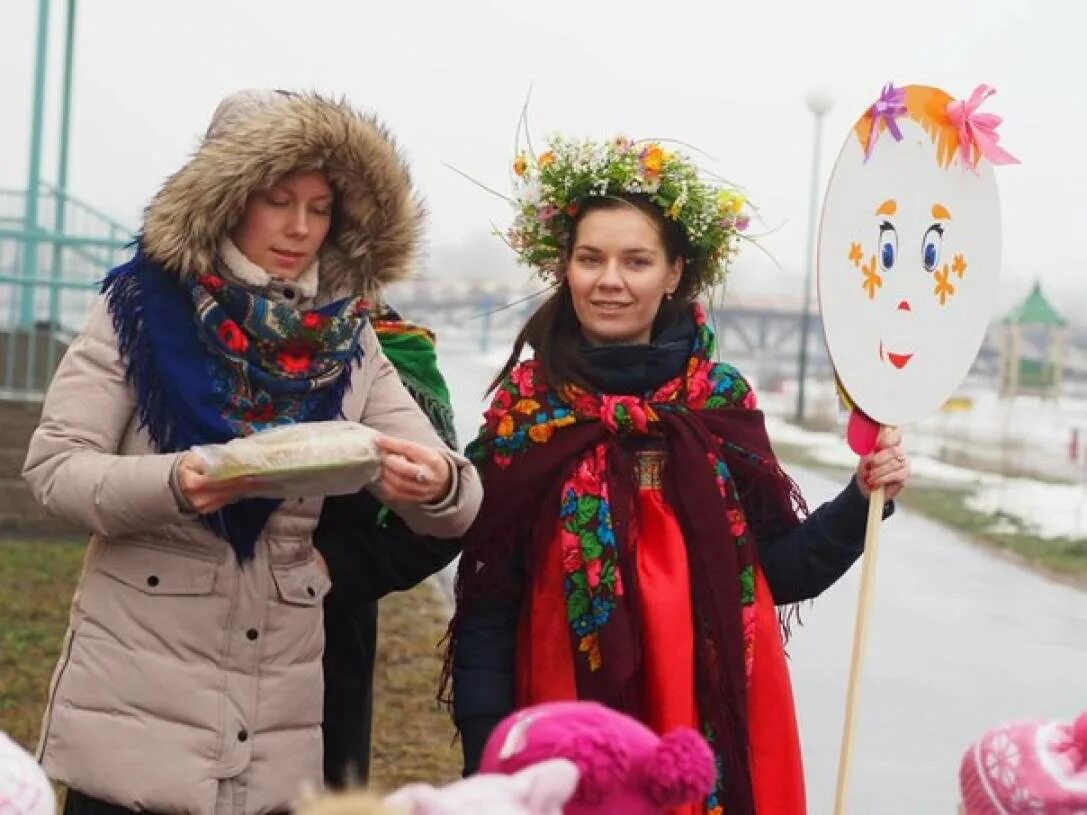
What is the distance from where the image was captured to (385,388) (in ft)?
9.16

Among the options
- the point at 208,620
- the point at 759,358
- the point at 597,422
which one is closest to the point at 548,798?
the point at 208,620

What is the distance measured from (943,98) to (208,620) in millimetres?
1549

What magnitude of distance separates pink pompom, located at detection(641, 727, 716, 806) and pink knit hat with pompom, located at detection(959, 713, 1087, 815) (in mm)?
383

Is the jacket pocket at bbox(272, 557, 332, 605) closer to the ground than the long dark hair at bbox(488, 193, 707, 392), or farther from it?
closer to the ground

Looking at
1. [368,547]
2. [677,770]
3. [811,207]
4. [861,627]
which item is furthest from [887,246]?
[811,207]

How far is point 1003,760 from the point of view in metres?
1.92

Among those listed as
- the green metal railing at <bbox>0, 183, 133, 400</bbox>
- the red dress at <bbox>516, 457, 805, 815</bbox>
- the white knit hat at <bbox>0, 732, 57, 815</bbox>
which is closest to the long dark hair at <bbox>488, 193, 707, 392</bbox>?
the red dress at <bbox>516, 457, 805, 815</bbox>

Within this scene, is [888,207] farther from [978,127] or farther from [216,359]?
[216,359]

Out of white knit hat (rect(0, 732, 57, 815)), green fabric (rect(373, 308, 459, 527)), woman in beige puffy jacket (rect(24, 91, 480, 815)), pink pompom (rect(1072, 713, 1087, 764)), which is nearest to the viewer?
white knit hat (rect(0, 732, 57, 815))

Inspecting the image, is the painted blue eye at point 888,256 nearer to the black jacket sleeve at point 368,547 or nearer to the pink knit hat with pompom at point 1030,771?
the black jacket sleeve at point 368,547

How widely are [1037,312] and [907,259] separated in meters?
33.5

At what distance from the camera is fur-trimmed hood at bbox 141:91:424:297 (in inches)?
101

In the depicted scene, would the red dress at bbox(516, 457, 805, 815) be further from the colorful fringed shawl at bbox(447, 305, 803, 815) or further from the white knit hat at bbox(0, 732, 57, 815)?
the white knit hat at bbox(0, 732, 57, 815)

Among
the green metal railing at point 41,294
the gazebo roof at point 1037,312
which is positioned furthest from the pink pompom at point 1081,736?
the gazebo roof at point 1037,312
